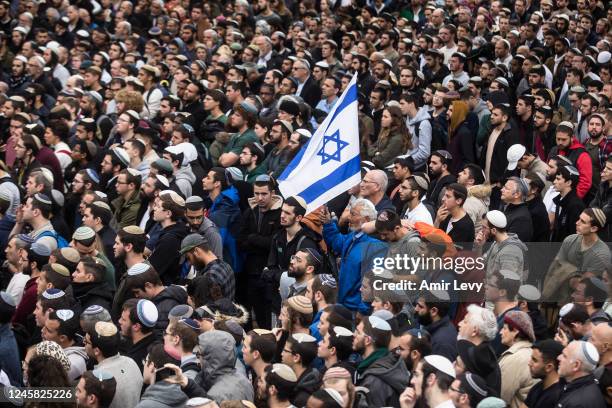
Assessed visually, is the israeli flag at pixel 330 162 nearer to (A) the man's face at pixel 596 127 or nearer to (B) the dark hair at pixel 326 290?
(B) the dark hair at pixel 326 290

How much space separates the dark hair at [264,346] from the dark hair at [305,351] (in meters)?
0.13

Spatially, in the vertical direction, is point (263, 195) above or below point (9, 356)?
below

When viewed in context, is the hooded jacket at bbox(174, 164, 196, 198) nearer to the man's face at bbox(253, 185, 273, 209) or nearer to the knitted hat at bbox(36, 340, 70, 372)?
the man's face at bbox(253, 185, 273, 209)

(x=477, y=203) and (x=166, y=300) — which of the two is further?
(x=477, y=203)

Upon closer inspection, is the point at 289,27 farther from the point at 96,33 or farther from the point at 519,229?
the point at 519,229

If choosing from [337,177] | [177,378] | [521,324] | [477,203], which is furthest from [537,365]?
[477,203]

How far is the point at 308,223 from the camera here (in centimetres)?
998

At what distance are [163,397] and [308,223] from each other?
141 inches

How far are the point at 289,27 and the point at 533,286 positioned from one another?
12.7 m

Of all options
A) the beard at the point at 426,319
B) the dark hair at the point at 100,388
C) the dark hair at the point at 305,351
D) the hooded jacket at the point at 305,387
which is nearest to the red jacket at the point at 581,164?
the beard at the point at 426,319

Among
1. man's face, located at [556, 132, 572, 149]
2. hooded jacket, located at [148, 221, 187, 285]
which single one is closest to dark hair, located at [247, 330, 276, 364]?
hooded jacket, located at [148, 221, 187, 285]

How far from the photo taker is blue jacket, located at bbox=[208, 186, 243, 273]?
11.0 m

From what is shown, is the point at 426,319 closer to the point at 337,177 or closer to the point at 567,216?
the point at 337,177

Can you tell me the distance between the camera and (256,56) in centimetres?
1805
